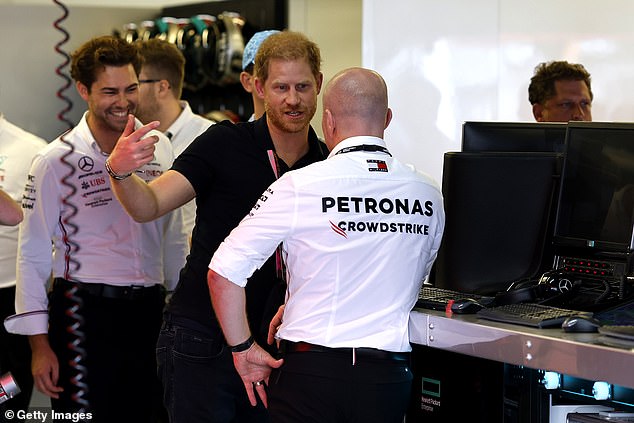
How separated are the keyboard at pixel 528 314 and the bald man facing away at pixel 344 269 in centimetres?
23

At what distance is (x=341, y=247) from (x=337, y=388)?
337mm

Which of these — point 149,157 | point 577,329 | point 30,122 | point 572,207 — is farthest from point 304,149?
point 30,122

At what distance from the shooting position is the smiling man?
4660 millimetres

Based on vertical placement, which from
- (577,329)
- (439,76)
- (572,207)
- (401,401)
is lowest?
(401,401)

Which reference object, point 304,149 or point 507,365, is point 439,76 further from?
point 507,365

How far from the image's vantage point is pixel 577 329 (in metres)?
2.29

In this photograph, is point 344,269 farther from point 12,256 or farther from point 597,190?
point 12,256

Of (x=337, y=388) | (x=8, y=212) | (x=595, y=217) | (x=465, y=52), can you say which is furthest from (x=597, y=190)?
(x=465, y=52)

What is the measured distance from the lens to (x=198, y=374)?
3139 mm

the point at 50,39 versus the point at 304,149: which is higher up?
the point at 50,39

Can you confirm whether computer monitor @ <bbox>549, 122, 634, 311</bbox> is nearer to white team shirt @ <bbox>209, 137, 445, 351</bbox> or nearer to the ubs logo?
white team shirt @ <bbox>209, 137, 445, 351</bbox>

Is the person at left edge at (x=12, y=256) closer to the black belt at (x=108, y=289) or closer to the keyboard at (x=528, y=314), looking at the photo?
the black belt at (x=108, y=289)

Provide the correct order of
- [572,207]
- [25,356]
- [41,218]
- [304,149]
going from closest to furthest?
[572,207] → [304,149] → [41,218] → [25,356]

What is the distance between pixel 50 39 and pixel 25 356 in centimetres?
281
